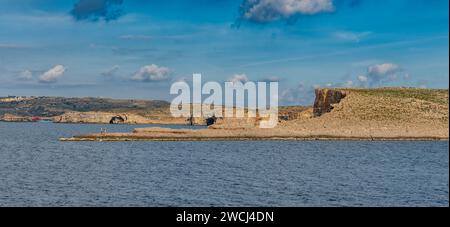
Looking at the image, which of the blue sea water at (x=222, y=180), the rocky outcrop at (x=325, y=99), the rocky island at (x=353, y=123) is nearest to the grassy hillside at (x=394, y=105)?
the rocky island at (x=353, y=123)

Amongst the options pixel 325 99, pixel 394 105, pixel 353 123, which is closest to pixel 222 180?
pixel 353 123

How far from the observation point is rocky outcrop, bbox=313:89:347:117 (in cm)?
13245

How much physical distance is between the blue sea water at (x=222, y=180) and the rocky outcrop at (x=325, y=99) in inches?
2575

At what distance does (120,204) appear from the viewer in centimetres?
3250

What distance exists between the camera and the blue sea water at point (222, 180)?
34.0 m

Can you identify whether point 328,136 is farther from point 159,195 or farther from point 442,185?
point 159,195

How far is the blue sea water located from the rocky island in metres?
35.1

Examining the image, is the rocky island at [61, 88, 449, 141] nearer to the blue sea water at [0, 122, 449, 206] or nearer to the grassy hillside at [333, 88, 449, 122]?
the grassy hillside at [333, 88, 449, 122]

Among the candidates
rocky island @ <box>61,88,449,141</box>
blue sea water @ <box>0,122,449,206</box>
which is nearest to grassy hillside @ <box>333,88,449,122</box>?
rocky island @ <box>61,88,449,141</box>

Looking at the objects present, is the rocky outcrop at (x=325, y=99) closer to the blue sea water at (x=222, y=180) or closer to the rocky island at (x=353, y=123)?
the rocky island at (x=353, y=123)

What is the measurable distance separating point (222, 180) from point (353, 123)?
75.9 m

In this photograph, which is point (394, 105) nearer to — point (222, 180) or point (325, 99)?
point (325, 99)

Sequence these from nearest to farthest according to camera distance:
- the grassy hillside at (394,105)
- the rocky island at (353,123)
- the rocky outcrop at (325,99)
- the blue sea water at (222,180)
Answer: the blue sea water at (222,180)
the rocky island at (353,123)
the grassy hillside at (394,105)
the rocky outcrop at (325,99)

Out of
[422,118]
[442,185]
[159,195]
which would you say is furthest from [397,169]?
[422,118]
